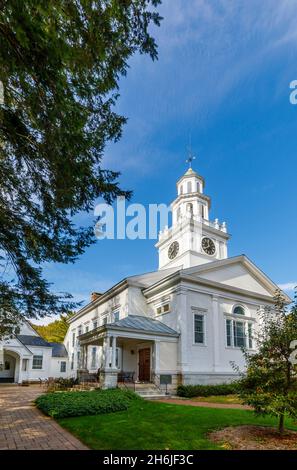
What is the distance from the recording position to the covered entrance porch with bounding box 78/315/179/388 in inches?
671

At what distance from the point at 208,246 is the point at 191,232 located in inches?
85.9

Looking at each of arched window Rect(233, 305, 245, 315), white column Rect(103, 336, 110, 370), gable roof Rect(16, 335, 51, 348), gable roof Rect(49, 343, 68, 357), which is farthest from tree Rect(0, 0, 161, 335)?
gable roof Rect(49, 343, 68, 357)

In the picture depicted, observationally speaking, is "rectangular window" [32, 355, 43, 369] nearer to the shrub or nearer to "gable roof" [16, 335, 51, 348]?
"gable roof" [16, 335, 51, 348]

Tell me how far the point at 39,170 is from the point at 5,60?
3.54 metres

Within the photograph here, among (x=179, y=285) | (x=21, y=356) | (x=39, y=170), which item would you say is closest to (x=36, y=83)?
(x=39, y=170)

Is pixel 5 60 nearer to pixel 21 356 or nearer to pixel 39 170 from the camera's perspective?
pixel 39 170

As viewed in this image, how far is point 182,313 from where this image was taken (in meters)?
19.7

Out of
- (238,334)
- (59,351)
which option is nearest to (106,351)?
(238,334)

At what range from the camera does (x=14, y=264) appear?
1014cm

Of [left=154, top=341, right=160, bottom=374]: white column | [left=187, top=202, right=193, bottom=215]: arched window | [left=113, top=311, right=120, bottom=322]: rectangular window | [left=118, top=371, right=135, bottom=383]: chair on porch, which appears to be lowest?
[left=118, top=371, right=135, bottom=383]: chair on porch

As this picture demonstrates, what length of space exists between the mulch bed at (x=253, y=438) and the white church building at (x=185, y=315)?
9.90m

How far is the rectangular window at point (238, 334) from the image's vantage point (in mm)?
22203

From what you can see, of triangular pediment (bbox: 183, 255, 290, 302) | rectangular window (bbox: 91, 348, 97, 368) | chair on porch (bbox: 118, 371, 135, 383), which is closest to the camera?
chair on porch (bbox: 118, 371, 135, 383)

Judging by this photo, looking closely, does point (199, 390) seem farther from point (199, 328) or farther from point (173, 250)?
point (173, 250)
